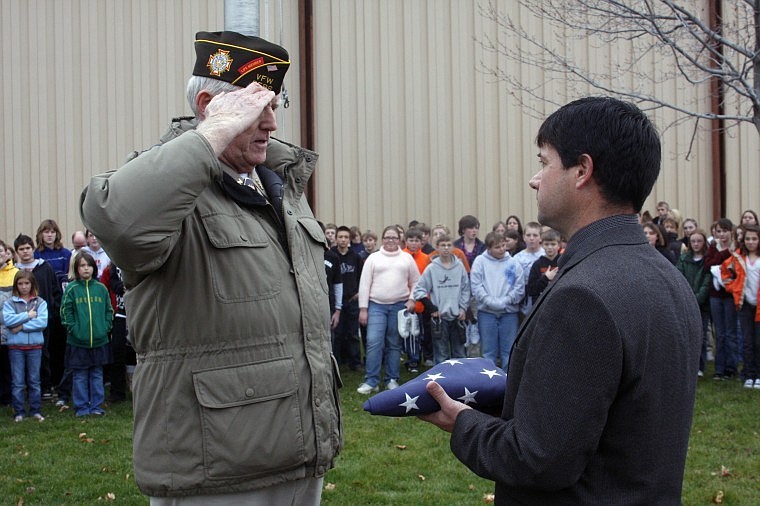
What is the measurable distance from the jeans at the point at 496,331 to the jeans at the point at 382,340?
981 mm

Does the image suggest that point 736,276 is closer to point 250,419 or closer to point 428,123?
point 428,123

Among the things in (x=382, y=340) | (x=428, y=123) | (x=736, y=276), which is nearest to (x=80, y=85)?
(x=428, y=123)

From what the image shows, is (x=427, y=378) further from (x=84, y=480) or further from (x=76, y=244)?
(x=76, y=244)

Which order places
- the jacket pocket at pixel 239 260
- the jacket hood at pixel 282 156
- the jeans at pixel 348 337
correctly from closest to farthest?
the jacket pocket at pixel 239 260
the jacket hood at pixel 282 156
the jeans at pixel 348 337

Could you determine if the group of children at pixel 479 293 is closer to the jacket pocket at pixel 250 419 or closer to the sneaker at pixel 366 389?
the sneaker at pixel 366 389

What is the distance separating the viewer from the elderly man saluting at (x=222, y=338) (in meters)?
2.42

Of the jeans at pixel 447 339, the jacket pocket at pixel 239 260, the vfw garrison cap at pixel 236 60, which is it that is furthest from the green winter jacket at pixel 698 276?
the jacket pocket at pixel 239 260

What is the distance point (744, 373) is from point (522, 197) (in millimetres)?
6461

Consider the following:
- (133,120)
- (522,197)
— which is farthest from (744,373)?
(133,120)

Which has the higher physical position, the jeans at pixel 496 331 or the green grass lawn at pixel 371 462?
the jeans at pixel 496 331

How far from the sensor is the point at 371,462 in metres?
6.59

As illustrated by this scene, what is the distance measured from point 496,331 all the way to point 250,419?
7.61 m

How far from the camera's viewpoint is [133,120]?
51.8ft

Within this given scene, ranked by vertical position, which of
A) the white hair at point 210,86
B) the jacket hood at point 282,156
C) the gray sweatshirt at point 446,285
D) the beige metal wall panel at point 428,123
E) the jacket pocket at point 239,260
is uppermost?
the beige metal wall panel at point 428,123
